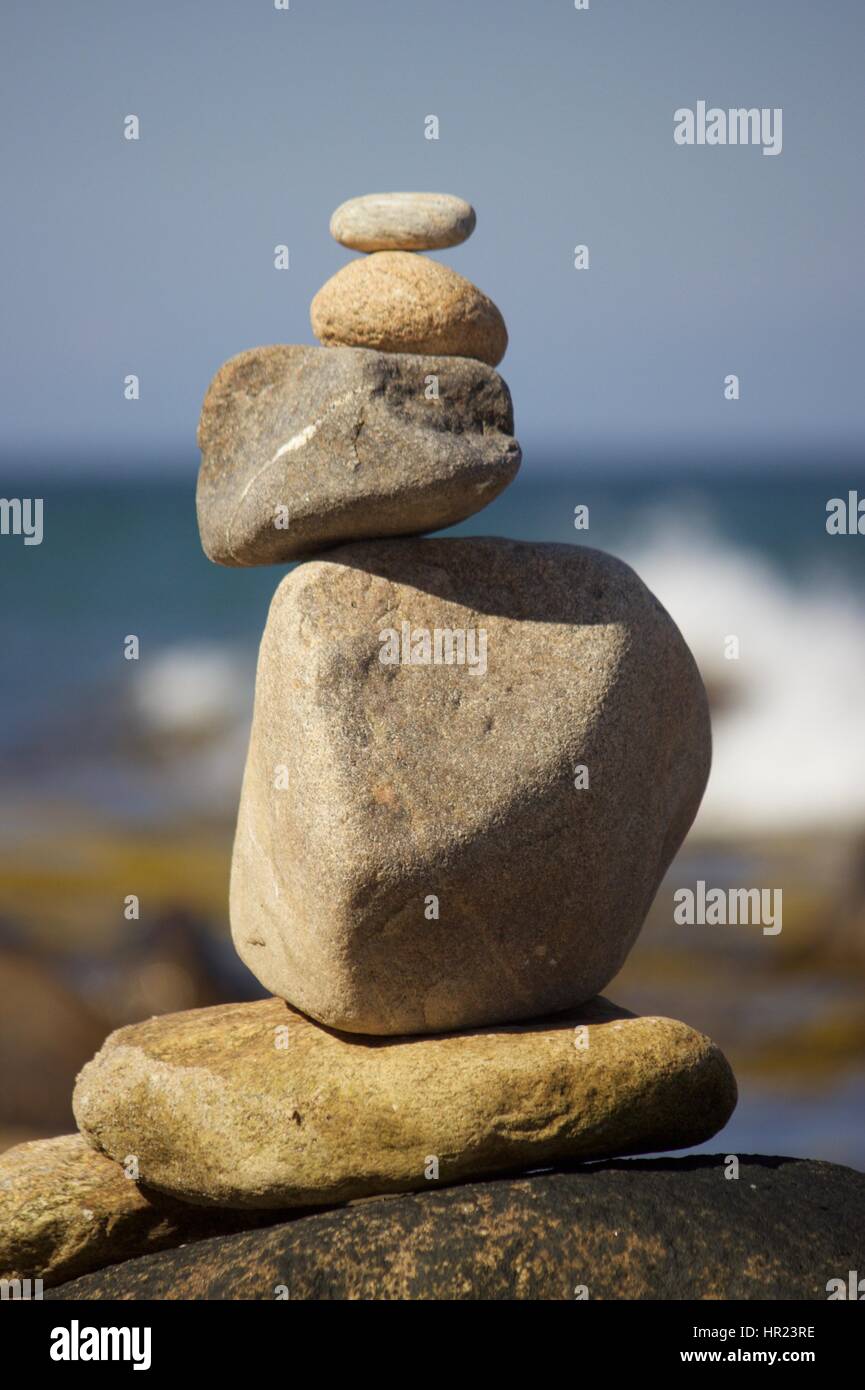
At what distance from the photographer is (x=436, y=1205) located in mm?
5539

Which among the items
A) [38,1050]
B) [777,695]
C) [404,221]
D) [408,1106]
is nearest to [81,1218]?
[408,1106]

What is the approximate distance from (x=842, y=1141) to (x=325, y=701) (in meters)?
7.66

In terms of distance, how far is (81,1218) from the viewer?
6281 millimetres

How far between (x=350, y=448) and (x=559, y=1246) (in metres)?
2.79

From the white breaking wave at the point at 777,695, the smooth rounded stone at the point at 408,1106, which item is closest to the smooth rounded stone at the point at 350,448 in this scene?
the smooth rounded stone at the point at 408,1106

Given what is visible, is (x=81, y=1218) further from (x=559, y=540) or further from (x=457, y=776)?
(x=559, y=540)

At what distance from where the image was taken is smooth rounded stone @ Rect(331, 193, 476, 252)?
6.18 metres

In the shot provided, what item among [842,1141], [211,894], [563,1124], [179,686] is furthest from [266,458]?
[179,686]

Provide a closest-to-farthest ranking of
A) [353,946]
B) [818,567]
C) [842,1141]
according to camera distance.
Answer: [353,946] < [842,1141] < [818,567]

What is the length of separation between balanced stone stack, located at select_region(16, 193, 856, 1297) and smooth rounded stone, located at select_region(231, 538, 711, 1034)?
0.03 ft

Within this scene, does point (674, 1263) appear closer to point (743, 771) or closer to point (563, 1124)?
point (563, 1124)

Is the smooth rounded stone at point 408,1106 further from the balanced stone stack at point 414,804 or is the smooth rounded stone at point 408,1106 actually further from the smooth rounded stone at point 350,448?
the smooth rounded stone at point 350,448

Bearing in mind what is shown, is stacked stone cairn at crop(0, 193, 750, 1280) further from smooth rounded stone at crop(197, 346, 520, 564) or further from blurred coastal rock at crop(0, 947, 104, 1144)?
blurred coastal rock at crop(0, 947, 104, 1144)

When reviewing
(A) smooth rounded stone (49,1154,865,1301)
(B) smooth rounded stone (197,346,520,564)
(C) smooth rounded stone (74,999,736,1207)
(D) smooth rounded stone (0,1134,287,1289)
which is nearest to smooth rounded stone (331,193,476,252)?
(B) smooth rounded stone (197,346,520,564)
